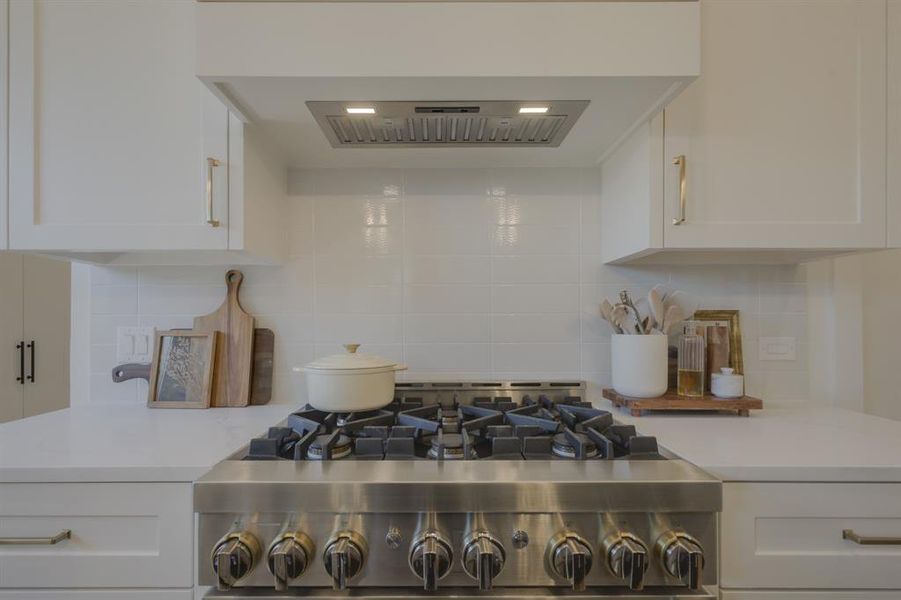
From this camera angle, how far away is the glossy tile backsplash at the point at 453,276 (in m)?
1.43

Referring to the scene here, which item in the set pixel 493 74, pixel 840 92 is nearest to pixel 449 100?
pixel 493 74

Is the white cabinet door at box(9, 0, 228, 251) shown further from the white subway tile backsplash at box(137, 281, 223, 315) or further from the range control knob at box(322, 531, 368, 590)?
the range control knob at box(322, 531, 368, 590)

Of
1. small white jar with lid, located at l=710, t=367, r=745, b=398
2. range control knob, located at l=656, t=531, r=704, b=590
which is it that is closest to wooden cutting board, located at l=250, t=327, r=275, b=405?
range control knob, located at l=656, t=531, r=704, b=590

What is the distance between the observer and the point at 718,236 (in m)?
1.09

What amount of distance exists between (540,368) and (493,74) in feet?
2.92

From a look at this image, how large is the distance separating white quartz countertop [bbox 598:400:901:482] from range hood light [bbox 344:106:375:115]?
3.20 ft

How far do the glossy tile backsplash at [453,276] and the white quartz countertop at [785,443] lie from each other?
14.1 inches

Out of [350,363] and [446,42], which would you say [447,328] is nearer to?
[350,363]

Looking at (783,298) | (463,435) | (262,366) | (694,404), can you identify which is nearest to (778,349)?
(783,298)

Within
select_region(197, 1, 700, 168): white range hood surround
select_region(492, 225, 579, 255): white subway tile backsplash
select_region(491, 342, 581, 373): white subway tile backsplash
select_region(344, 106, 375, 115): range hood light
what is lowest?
select_region(491, 342, 581, 373): white subway tile backsplash

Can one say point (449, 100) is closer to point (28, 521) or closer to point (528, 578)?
point (528, 578)

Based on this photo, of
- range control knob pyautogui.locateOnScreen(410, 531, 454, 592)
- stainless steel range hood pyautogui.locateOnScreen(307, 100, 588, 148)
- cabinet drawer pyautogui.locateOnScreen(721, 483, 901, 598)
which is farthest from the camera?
stainless steel range hood pyautogui.locateOnScreen(307, 100, 588, 148)

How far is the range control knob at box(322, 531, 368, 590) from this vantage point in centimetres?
68

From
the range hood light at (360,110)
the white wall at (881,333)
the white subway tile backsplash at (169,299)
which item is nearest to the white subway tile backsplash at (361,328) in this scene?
the white subway tile backsplash at (169,299)
